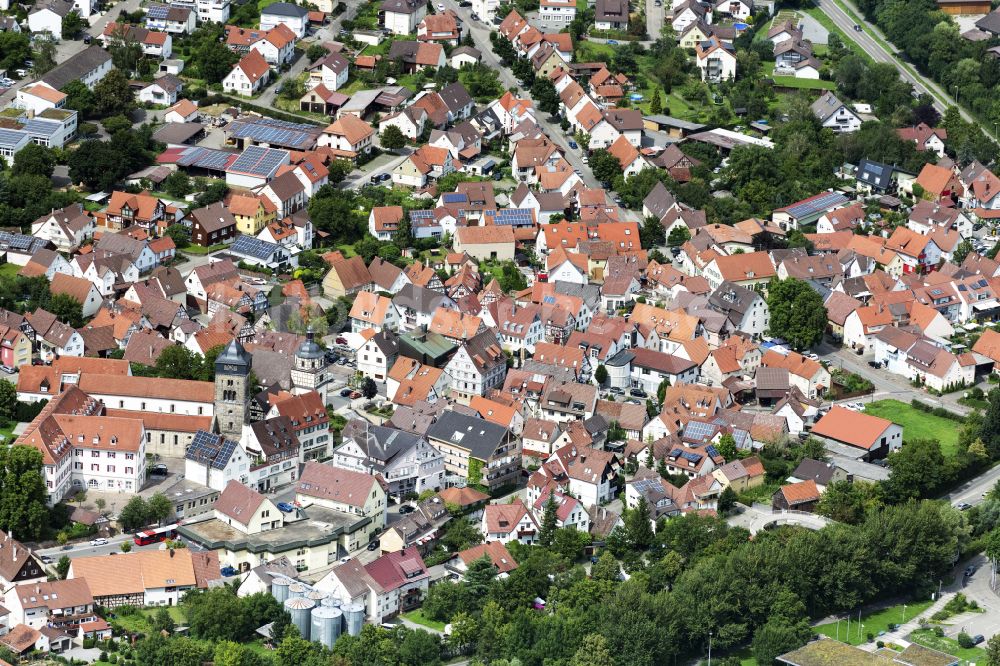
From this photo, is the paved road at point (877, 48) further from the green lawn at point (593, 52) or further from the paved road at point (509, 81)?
the paved road at point (509, 81)

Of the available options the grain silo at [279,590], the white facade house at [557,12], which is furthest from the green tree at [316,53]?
the grain silo at [279,590]

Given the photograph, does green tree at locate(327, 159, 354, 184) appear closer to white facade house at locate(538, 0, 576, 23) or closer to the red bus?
white facade house at locate(538, 0, 576, 23)

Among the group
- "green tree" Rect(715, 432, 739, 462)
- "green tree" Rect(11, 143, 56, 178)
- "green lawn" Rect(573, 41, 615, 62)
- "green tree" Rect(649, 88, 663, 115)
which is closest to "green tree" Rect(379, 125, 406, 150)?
"green tree" Rect(649, 88, 663, 115)

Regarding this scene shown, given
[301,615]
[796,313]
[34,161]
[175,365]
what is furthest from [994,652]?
[34,161]

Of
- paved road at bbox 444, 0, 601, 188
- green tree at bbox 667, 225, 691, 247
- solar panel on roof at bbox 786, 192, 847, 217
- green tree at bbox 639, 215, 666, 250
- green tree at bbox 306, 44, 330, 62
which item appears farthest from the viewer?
green tree at bbox 306, 44, 330, 62

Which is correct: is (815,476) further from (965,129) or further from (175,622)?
(965,129)

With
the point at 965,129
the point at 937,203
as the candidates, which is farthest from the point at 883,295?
the point at 965,129

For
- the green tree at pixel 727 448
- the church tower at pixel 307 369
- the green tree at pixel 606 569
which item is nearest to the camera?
the green tree at pixel 606 569
